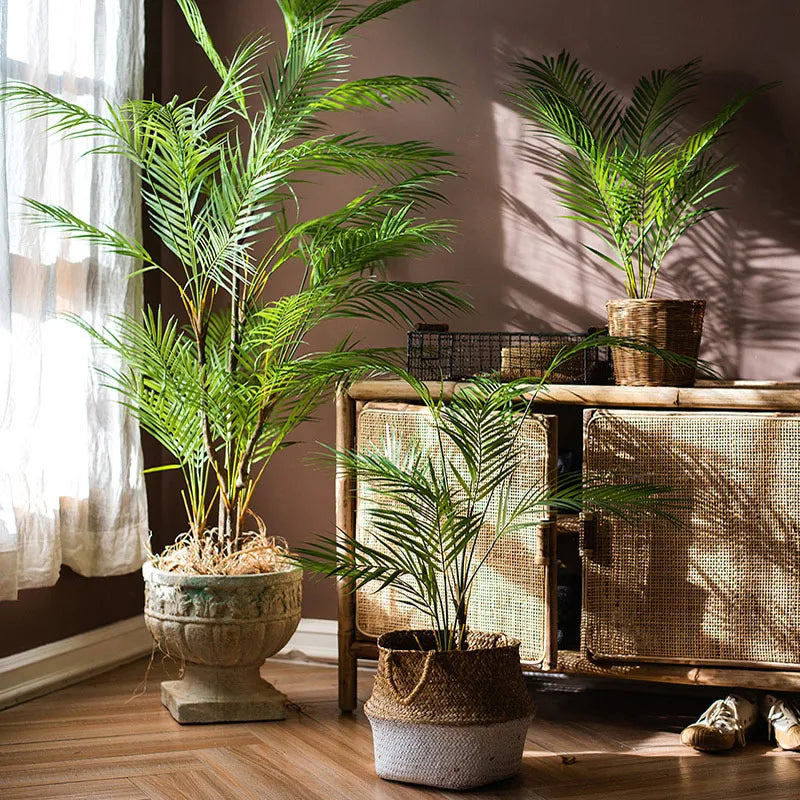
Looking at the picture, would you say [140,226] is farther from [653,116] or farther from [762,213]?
[762,213]

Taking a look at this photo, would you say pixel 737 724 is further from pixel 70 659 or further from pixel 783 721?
pixel 70 659

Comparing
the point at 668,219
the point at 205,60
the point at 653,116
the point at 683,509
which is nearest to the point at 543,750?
the point at 683,509

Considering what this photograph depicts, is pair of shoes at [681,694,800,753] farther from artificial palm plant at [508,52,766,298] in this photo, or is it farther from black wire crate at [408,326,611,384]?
artificial palm plant at [508,52,766,298]

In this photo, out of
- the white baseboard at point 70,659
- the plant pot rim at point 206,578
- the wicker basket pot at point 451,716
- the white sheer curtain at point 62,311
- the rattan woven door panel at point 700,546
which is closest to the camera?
the wicker basket pot at point 451,716

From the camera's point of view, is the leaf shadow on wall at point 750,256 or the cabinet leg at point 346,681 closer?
the cabinet leg at point 346,681

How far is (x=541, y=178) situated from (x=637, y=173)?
19.1 inches

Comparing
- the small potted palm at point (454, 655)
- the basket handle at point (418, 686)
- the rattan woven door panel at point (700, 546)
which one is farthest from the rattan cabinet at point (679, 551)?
the basket handle at point (418, 686)

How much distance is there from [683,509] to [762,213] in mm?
849

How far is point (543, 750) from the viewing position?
236cm

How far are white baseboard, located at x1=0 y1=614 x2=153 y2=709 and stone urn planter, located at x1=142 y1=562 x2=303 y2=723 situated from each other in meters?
0.39

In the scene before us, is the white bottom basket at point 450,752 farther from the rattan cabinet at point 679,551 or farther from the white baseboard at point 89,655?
the white baseboard at point 89,655

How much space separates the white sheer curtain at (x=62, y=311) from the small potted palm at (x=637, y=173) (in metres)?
1.09

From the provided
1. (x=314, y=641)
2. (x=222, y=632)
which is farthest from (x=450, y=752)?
(x=314, y=641)

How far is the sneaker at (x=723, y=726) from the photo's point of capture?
2.32m
